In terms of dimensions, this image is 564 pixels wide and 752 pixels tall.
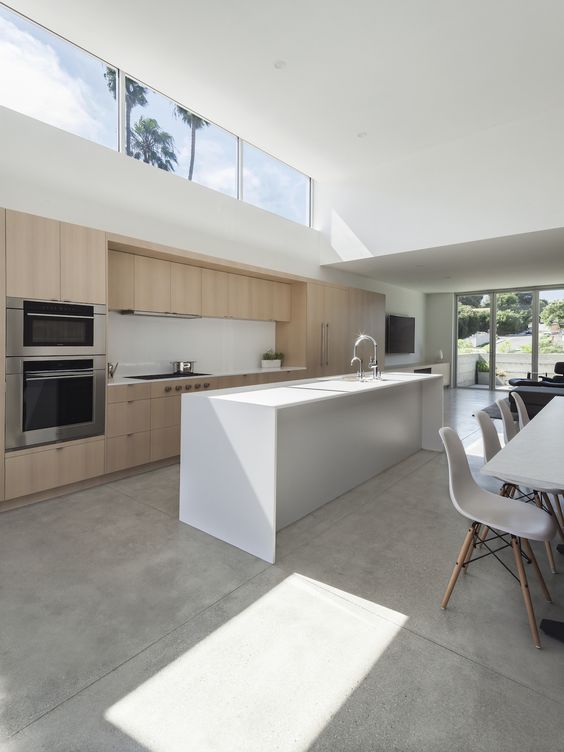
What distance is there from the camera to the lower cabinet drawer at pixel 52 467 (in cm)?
314

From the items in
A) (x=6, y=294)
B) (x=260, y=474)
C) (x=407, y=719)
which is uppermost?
(x=6, y=294)

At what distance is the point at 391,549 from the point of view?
2547 mm

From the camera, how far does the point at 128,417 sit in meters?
3.89

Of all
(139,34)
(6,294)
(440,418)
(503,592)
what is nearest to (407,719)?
(503,592)

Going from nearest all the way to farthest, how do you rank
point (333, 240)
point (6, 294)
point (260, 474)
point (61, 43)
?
point (260, 474) → point (6, 294) → point (61, 43) → point (333, 240)

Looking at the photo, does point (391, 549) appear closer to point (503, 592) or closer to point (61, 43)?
point (503, 592)

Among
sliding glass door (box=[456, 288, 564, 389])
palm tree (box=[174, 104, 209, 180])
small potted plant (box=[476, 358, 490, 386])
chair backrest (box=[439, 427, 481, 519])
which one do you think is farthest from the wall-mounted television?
chair backrest (box=[439, 427, 481, 519])

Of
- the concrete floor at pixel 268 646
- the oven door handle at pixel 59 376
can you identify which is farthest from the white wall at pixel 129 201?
the concrete floor at pixel 268 646

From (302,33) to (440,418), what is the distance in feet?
12.7

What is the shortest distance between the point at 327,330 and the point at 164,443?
3294 millimetres

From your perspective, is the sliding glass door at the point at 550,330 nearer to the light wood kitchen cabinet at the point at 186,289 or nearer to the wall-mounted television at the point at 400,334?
the wall-mounted television at the point at 400,334

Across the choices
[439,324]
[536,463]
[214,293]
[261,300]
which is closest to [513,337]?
[439,324]

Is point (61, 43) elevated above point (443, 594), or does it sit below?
above

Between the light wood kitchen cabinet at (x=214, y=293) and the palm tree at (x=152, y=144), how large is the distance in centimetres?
122
